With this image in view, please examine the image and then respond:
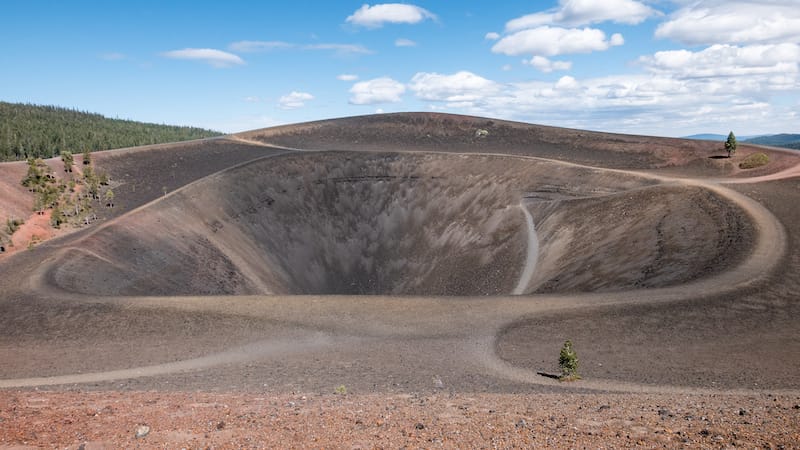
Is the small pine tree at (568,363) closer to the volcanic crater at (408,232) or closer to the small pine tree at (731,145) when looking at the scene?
the volcanic crater at (408,232)

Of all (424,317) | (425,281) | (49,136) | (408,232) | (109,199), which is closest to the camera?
(424,317)

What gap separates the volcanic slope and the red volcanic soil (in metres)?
0.16

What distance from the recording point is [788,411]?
41.7 feet

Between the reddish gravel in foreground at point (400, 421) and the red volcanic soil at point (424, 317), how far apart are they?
82mm

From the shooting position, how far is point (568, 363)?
18250 mm

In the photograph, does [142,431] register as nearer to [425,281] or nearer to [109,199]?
[425,281]

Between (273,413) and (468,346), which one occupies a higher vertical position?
(273,413)

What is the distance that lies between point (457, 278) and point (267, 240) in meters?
21.7

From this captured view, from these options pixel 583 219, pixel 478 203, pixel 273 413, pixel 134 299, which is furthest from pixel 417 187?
pixel 273 413

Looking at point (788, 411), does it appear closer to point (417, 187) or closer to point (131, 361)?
point (131, 361)

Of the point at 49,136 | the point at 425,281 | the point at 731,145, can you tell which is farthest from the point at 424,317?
the point at 49,136

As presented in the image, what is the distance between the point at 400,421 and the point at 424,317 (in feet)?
46.2

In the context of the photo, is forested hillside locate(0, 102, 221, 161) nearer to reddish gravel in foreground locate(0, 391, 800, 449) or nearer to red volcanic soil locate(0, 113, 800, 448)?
red volcanic soil locate(0, 113, 800, 448)

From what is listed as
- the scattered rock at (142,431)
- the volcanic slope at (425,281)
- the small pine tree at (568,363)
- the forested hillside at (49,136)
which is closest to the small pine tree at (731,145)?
the volcanic slope at (425,281)
